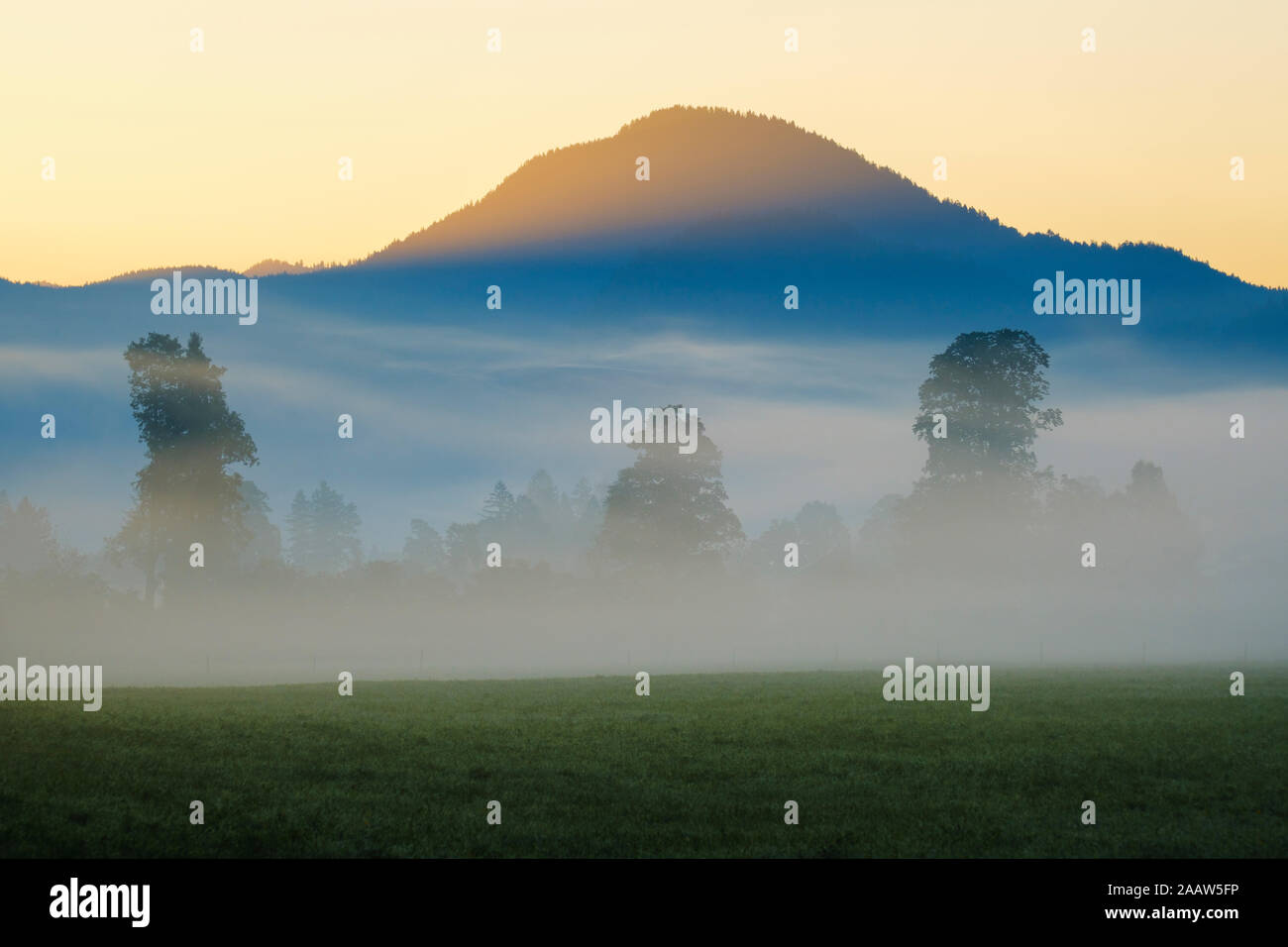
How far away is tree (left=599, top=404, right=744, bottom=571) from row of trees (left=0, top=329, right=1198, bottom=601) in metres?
0.13

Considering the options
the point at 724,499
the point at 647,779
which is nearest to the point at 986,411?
the point at 724,499

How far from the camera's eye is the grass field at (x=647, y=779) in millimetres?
24953

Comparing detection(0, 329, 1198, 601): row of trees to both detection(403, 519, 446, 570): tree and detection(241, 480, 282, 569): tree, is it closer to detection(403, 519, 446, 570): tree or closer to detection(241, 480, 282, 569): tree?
detection(241, 480, 282, 569): tree

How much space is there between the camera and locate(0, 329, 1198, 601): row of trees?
8994 cm

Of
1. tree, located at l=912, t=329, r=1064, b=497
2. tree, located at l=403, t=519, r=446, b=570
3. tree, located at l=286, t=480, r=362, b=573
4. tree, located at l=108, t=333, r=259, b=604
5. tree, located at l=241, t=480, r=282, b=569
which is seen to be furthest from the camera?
tree, located at l=403, t=519, r=446, b=570

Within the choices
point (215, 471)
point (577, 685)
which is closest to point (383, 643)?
point (215, 471)

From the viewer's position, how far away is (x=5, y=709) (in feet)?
115

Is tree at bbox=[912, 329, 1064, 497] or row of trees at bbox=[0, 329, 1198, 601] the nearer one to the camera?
row of trees at bbox=[0, 329, 1198, 601]

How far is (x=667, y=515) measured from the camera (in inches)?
4001

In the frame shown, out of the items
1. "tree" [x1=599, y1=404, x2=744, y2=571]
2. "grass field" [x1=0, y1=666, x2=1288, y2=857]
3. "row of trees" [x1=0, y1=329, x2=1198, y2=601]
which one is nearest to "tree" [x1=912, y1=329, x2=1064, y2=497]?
"row of trees" [x1=0, y1=329, x2=1198, y2=601]

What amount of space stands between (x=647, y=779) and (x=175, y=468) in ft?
231

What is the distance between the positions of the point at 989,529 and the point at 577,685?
55.6 metres

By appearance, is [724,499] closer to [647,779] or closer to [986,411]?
[986,411]
